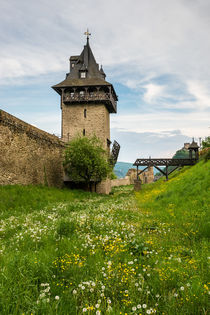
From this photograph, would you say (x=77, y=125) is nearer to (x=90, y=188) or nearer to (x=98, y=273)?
(x=90, y=188)

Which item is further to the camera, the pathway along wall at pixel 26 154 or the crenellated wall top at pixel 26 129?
the crenellated wall top at pixel 26 129

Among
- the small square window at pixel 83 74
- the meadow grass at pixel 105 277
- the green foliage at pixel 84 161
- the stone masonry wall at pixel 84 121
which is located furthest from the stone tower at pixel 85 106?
the meadow grass at pixel 105 277

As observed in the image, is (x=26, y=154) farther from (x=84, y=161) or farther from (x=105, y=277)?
(x=105, y=277)

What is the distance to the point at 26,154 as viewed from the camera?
847 inches

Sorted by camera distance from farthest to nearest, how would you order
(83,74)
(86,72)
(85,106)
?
1. (86,72)
2. (83,74)
3. (85,106)

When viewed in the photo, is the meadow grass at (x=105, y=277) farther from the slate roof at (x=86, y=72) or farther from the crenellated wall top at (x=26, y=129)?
the slate roof at (x=86, y=72)

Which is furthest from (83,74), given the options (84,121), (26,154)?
(26,154)

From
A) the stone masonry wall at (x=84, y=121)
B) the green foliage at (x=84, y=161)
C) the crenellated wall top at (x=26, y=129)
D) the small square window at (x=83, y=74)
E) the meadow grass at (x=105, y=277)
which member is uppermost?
the small square window at (x=83, y=74)

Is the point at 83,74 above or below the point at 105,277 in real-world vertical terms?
above

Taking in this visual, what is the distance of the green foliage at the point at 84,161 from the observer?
91.7 feet

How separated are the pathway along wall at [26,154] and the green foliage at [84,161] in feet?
5.00

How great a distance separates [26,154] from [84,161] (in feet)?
25.7

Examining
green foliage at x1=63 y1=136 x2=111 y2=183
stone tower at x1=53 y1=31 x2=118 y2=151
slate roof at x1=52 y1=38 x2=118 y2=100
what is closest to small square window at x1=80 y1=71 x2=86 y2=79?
slate roof at x1=52 y1=38 x2=118 y2=100

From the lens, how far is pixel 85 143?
28562 mm
